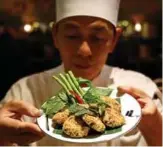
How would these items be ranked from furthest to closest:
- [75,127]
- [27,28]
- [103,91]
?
1. [27,28]
2. [103,91]
3. [75,127]

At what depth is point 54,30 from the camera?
0.83 m

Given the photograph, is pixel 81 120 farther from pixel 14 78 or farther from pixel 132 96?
pixel 14 78

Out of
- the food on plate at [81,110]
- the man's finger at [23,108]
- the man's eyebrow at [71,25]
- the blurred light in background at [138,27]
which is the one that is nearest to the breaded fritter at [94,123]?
the food on plate at [81,110]

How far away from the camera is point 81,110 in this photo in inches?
26.4

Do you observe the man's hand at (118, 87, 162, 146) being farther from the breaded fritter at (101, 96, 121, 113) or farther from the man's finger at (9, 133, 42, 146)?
the man's finger at (9, 133, 42, 146)

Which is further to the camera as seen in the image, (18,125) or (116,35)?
(116,35)

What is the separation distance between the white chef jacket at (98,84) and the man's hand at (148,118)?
0.18 feet

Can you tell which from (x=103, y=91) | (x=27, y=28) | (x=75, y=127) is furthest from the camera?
(x=27, y=28)

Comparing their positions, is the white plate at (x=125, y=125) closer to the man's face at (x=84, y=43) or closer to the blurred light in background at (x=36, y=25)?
the man's face at (x=84, y=43)

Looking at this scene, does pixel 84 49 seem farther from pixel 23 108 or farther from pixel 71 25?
pixel 23 108

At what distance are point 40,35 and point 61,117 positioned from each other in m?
0.28

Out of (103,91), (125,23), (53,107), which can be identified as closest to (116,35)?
(125,23)

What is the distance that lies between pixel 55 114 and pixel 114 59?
1.08 feet

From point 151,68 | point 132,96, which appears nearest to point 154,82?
point 151,68
